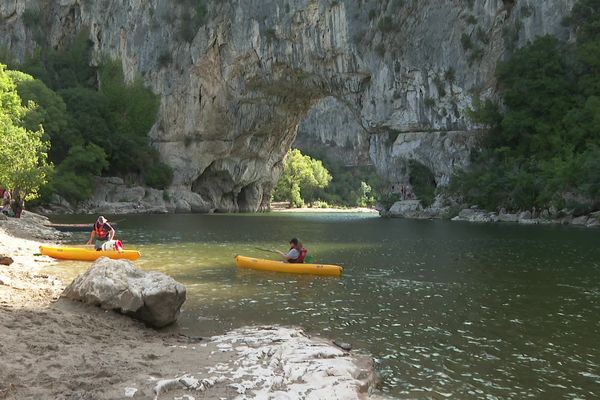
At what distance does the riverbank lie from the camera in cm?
507

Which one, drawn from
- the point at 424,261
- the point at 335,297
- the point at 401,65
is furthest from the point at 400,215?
the point at 335,297

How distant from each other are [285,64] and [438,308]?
1711 inches

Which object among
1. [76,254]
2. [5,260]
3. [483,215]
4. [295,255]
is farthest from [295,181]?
[5,260]

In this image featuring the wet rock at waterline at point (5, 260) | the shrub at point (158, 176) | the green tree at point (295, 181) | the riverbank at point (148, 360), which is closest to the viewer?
the riverbank at point (148, 360)

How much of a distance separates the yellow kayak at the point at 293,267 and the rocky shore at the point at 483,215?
877 inches

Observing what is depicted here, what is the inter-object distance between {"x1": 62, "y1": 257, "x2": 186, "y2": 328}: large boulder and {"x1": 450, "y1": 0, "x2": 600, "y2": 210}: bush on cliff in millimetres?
31608

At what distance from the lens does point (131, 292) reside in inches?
315

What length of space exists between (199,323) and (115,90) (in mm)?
54433

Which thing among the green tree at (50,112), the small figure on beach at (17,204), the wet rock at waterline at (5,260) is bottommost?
the wet rock at waterline at (5,260)

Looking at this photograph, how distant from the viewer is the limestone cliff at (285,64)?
45438mm

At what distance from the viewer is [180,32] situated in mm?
55719

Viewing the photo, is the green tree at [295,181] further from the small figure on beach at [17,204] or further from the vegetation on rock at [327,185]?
the small figure on beach at [17,204]

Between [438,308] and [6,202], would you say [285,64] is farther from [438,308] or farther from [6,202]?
[438,308]

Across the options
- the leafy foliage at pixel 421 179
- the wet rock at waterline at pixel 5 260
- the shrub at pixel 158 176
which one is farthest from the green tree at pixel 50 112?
the wet rock at waterline at pixel 5 260
